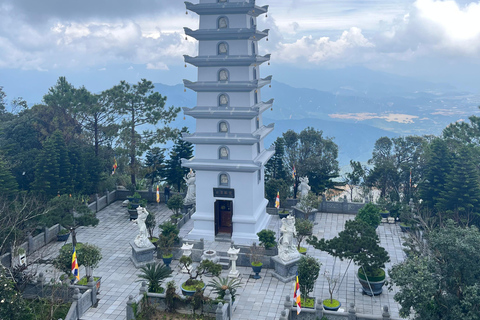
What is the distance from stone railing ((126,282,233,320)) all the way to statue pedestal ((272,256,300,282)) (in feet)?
10.4

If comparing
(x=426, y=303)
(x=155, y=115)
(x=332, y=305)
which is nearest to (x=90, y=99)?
(x=155, y=115)

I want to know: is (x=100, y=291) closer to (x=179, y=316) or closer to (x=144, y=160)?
(x=179, y=316)

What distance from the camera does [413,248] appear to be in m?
17.6

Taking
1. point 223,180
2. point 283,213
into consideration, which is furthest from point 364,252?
point 283,213

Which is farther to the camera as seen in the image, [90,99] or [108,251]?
[90,99]

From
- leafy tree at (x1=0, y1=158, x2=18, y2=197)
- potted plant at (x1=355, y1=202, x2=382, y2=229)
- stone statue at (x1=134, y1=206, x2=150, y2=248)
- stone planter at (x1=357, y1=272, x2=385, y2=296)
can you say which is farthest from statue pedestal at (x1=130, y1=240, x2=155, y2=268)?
potted plant at (x1=355, y1=202, x2=382, y2=229)

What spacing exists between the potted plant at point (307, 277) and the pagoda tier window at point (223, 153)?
7.50 metres

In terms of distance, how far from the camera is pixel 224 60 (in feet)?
69.9

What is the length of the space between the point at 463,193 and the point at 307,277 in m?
11.0

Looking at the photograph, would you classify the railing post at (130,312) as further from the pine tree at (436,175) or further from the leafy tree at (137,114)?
the pine tree at (436,175)

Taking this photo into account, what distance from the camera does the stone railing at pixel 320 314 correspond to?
14797 mm

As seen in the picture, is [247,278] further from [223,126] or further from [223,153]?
[223,126]

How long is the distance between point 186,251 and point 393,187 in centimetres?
1662

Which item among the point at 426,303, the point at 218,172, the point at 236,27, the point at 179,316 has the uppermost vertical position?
the point at 236,27
